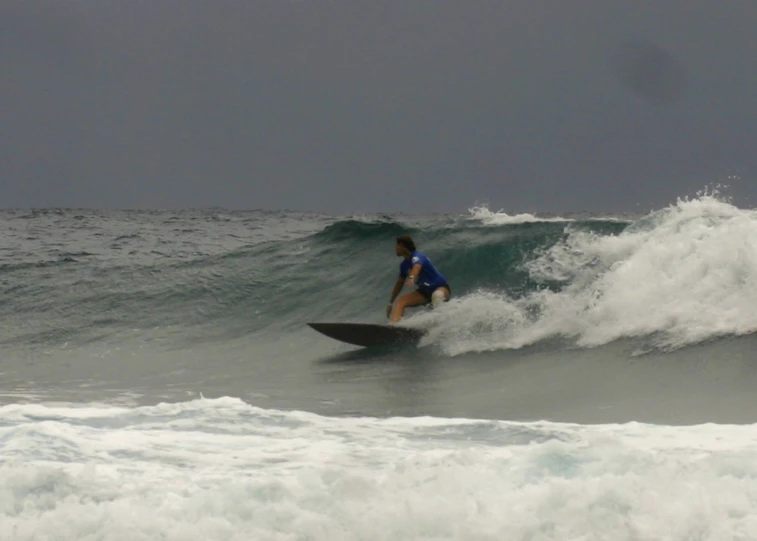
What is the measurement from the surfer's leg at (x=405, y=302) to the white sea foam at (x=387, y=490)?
232 inches

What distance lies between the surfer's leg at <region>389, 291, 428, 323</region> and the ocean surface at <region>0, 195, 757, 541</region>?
0.16m

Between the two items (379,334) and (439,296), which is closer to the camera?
(379,334)

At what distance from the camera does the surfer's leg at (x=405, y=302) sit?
12.4 metres

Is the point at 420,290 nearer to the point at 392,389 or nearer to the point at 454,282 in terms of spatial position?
the point at 392,389

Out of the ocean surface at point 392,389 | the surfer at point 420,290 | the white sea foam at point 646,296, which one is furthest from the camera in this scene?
the surfer at point 420,290

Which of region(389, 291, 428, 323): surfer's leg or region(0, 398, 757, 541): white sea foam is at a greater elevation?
region(389, 291, 428, 323): surfer's leg

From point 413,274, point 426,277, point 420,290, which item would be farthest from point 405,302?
point 413,274

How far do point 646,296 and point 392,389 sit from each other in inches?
146

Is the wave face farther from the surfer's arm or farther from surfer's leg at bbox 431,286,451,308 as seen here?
the surfer's arm

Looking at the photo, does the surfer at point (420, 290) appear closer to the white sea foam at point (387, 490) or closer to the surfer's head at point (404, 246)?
the surfer's head at point (404, 246)

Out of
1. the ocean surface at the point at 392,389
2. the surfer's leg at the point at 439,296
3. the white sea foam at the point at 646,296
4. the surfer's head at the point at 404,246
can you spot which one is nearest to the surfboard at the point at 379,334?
the ocean surface at the point at 392,389

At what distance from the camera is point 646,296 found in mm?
11789

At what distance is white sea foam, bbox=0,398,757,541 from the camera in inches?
192

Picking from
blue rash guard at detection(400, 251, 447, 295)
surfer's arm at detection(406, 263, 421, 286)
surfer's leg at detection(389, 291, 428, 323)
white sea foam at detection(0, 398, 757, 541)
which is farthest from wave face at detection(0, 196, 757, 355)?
white sea foam at detection(0, 398, 757, 541)
